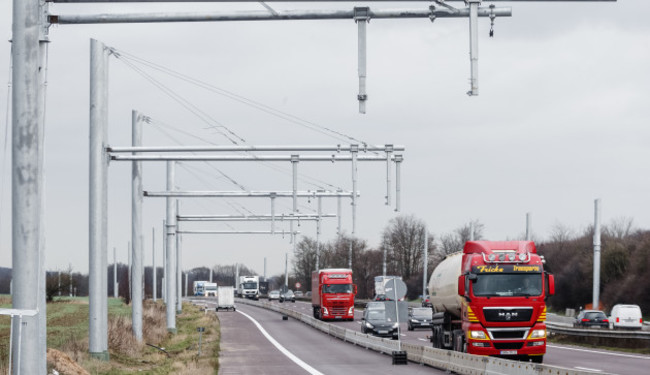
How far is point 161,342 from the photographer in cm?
4584

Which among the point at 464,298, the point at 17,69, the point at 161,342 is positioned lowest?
the point at 161,342

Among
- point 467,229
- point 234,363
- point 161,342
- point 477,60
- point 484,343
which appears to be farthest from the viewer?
point 467,229

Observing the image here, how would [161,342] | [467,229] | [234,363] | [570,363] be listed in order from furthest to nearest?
[467,229]
[161,342]
[234,363]
[570,363]

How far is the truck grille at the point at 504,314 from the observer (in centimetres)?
2889

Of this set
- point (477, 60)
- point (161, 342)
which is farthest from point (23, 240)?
point (161, 342)

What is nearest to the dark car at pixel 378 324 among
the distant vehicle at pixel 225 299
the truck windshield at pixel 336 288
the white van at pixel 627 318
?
the white van at pixel 627 318

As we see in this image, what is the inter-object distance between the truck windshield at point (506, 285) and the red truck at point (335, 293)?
42830 millimetres

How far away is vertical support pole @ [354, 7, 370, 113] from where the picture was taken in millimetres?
14383

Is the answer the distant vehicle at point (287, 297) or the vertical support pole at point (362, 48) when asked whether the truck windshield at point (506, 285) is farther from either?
the distant vehicle at point (287, 297)

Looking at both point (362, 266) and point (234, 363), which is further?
point (362, 266)

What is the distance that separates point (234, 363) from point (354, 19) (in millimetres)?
21861

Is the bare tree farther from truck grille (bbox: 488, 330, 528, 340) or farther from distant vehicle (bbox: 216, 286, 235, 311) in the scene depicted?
truck grille (bbox: 488, 330, 528, 340)

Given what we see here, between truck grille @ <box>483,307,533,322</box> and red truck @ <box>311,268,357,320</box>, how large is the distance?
4286 cm

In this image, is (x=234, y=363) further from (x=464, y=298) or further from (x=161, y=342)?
(x=161, y=342)
